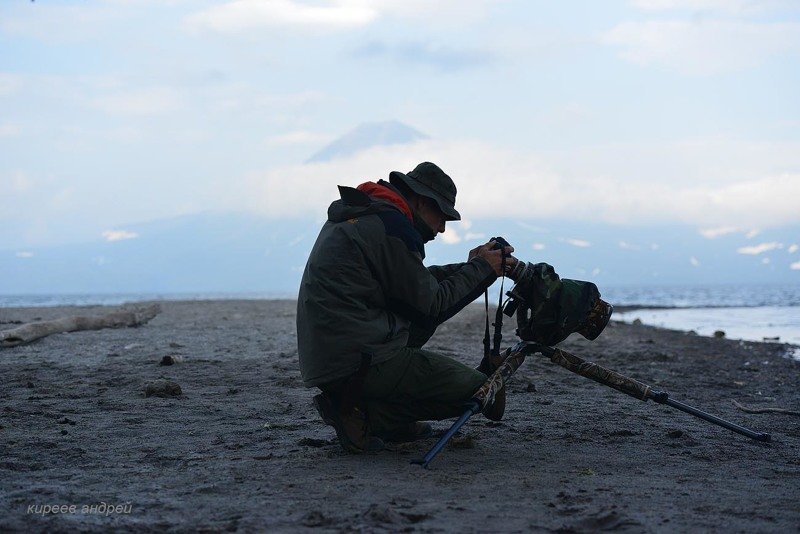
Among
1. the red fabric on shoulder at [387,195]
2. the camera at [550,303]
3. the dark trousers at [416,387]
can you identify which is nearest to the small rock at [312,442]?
the dark trousers at [416,387]

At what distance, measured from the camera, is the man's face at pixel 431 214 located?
191 inches

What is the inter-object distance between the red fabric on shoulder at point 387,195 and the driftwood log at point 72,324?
28.6 ft

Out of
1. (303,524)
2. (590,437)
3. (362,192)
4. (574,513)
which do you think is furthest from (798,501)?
(362,192)

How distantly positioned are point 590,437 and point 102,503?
316 cm

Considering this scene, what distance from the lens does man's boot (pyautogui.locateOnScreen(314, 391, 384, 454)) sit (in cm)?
475

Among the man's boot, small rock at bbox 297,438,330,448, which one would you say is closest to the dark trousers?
the man's boot

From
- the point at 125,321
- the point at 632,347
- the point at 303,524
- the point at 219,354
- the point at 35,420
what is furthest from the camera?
the point at 125,321

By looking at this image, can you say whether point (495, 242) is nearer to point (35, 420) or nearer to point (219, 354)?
point (35, 420)

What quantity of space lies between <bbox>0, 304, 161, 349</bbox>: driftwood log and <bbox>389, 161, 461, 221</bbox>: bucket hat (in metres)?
8.81

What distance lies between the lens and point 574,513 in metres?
3.47

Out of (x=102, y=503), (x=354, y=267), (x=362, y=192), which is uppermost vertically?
(x=362, y=192)

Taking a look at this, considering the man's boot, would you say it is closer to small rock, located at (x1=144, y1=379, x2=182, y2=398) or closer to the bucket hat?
the bucket hat

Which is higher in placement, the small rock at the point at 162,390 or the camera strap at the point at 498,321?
the camera strap at the point at 498,321

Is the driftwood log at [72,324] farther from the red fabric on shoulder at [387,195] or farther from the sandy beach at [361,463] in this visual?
the red fabric on shoulder at [387,195]
